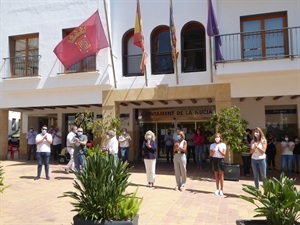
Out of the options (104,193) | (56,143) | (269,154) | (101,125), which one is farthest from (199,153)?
(104,193)

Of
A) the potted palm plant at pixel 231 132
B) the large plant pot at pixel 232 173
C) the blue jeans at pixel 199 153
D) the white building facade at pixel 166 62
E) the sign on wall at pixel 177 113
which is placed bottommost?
the large plant pot at pixel 232 173

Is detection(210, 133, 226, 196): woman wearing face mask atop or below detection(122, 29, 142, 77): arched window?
below

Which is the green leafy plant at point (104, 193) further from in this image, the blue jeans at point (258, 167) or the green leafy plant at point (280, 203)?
the blue jeans at point (258, 167)

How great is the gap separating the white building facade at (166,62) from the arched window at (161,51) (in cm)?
4

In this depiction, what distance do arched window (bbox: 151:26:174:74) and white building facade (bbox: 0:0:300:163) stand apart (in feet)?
0.14

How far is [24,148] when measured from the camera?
19.8 metres

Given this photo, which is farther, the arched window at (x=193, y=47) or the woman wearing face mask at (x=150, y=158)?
the arched window at (x=193, y=47)

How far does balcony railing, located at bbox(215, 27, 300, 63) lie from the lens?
11445mm

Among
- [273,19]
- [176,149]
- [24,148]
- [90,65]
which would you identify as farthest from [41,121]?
[273,19]

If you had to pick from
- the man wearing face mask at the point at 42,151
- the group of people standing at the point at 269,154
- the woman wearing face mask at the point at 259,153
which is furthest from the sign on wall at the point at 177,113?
the woman wearing face mask at the point at 259,153

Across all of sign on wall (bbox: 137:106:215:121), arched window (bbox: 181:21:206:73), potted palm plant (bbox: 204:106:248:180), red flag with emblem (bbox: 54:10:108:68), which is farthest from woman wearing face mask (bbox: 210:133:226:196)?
sign on wall (bbox: 137:106:215:121)

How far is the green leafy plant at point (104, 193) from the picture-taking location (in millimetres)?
4480

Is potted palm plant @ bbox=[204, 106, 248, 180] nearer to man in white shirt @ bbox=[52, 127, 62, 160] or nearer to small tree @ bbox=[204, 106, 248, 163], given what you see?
small tree @ bbox=[204, 106, 248, 163]

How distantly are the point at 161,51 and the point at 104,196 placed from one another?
962cm
